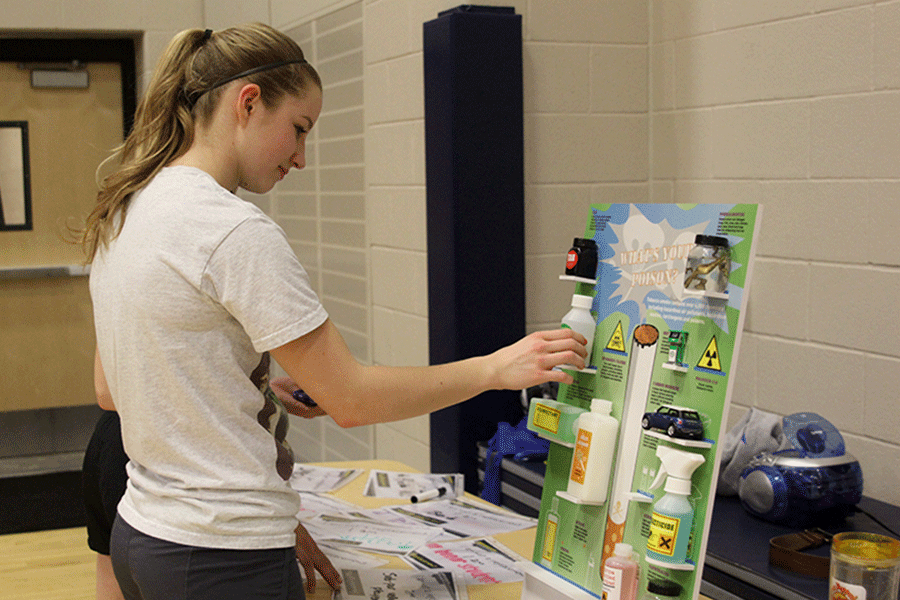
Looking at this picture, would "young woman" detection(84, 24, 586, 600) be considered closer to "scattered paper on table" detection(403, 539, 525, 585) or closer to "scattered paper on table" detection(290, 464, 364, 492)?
"scattered paper on table" detection(403, 539, 525, 585)

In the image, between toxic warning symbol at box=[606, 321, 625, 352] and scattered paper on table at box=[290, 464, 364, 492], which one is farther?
scattered paper on table at box=[290, 464, 364, 492]

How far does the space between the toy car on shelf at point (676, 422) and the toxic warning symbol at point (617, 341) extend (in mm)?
→ 128

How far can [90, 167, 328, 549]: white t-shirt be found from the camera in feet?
3.89

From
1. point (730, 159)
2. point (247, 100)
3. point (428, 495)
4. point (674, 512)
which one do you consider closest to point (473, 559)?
point (428, 495)

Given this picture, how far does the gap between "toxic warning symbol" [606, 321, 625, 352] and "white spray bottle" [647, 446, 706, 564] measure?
0.66 feet

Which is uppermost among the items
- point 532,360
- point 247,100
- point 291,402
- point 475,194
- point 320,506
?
point 247,100

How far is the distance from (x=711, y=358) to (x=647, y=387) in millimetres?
125

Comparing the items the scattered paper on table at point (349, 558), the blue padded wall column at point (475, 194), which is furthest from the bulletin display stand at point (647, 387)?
the blue padded wall column at point (475, 194)

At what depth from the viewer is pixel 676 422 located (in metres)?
1.25

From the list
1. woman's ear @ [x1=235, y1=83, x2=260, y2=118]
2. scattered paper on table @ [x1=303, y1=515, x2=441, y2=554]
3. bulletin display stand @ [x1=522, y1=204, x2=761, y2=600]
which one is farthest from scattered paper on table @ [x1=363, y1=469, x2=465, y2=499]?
woman's ear @ [x1=235, y1=83, x2=260, y2=118]

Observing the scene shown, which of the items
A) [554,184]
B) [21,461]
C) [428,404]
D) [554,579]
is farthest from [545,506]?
[21,461]

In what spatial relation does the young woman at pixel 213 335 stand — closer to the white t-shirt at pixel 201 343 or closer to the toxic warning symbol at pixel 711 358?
the white t-shirt at pixel 201 343

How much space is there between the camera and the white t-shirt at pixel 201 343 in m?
1.18

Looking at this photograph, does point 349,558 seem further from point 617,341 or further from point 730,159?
point 730,159
